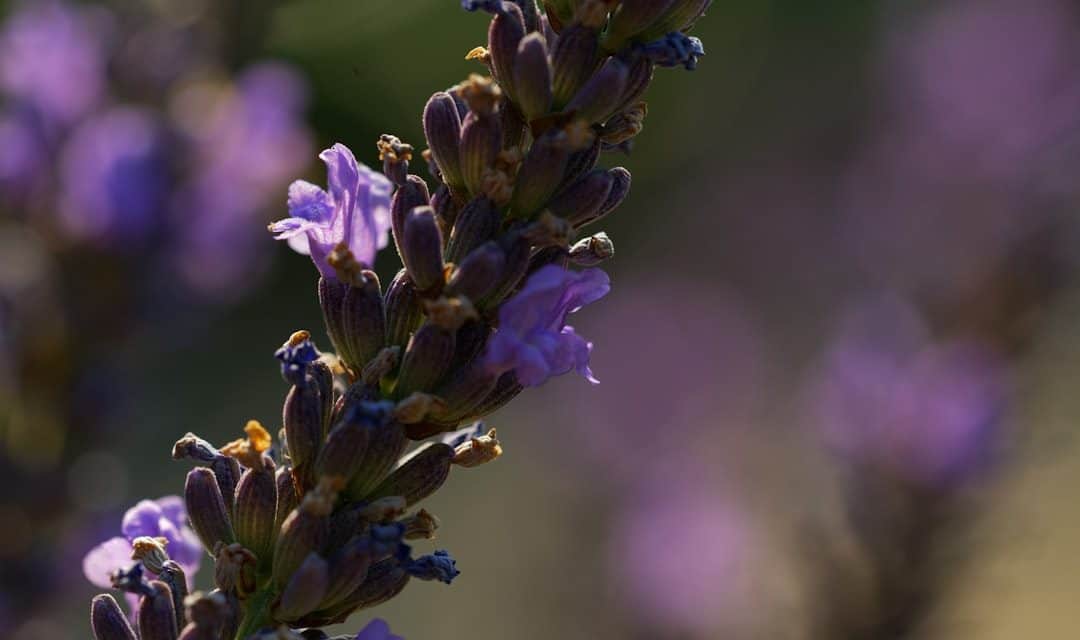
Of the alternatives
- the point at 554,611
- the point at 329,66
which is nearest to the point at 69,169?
the point at 554,611

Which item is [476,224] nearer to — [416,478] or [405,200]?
[405,200]

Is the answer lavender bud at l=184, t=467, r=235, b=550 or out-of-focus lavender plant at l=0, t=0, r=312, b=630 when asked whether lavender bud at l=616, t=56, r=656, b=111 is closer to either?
lavender bud at l=184, t=467, r=235, b=550

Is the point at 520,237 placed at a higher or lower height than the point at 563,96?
lower

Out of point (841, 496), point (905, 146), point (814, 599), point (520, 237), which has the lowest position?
point (814, 599)

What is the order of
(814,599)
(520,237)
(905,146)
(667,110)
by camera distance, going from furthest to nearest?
1. (667,110)
2. (905,146)
3. (814,599)
4. (520,237)

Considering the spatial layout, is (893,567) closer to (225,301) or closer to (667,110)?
(225,301)

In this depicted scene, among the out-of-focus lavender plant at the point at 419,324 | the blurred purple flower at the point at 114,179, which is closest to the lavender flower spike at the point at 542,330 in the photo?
the out-of-focus lavender plant at the point at 419,324

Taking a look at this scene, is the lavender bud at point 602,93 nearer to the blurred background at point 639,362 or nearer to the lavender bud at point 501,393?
the lavender bud at point 501,393
